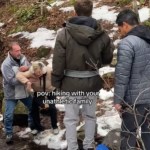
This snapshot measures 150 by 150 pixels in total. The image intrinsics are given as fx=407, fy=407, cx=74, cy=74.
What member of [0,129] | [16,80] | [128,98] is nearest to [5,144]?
[0,129]

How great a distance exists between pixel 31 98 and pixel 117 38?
15.2 feet

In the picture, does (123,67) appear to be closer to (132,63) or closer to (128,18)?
(132,63)

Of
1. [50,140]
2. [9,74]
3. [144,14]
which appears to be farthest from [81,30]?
[144,14]

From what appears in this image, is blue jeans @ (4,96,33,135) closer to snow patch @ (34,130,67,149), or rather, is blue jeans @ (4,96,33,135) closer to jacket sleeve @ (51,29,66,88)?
snow patch @ (34,130,67,149)

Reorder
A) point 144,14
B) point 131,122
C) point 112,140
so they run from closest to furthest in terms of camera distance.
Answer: point 131,122 → point 112,140 → point 144,14

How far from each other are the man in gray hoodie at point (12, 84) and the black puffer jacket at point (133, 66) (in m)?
2.37

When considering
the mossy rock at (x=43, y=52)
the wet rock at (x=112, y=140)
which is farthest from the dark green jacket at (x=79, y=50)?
the mossy rock at (x=43, y=52)

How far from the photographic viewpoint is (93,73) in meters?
5.89

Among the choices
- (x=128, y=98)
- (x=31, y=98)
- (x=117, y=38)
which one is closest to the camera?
(x=128, y=98)

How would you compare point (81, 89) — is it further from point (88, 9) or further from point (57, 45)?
point (88, 9)

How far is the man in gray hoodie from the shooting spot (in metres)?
7.13

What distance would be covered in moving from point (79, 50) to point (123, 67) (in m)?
0.76

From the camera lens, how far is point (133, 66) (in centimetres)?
521

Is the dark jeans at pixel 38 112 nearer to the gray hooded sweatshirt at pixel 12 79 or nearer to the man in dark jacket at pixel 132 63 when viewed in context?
the gray hooded sweatshirt at pixel 12 79
